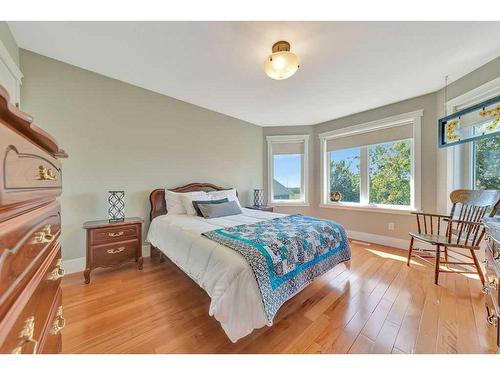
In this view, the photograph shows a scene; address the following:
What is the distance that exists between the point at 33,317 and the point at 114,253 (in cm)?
194

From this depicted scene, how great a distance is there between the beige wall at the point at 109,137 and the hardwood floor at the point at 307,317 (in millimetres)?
941

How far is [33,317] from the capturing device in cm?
57

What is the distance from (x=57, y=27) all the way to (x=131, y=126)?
3.74 ft

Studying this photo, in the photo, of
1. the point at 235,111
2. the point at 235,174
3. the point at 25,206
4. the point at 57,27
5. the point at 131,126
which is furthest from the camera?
the point at 235,174

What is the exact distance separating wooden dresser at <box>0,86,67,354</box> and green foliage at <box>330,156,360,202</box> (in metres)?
4.17

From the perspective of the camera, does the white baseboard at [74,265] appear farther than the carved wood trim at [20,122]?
Yes

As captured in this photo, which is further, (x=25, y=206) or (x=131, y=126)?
(x=131, y=126)

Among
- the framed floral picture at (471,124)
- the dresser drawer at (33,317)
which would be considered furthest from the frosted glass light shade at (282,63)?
the framed floral picture at (471,124)

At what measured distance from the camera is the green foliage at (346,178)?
3.85 meters

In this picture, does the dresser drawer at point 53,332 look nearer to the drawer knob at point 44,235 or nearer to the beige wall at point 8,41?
the drawer knob at point 44,235

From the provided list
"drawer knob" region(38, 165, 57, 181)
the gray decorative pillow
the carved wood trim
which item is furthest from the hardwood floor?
the carved wood trim

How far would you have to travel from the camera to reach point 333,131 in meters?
4.01

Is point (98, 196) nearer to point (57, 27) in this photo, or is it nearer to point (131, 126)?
point (131, 126)
